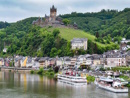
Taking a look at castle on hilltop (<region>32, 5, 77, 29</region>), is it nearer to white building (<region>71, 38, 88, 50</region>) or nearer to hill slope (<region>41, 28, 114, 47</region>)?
hill slope (<region>41, 28, 114, 47</region>)

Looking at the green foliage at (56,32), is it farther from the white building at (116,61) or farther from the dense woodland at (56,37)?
Result: the white building at (116,61)

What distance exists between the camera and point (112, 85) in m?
42.9

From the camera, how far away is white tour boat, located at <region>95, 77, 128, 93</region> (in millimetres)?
40250

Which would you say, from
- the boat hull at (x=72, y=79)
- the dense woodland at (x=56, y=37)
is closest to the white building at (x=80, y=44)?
the dense woodland at (x=56, y=37)

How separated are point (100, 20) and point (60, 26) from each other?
54686mm

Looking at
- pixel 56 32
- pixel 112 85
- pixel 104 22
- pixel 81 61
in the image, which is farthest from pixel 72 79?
pixel 104 22

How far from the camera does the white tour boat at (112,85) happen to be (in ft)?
132

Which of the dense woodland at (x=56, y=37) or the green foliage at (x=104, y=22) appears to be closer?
the dense woodland at (x=56, y=37)

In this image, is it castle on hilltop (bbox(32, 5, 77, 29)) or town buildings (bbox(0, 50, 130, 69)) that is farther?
castle on hilltop (bbox(32, 5, 77, 29))

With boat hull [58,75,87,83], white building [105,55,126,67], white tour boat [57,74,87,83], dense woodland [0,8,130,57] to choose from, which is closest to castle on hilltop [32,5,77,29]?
dense woodland [0,8,130,57]

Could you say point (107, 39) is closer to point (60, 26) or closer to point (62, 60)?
point (60, 26)

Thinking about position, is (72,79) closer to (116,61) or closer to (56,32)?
(116,61)

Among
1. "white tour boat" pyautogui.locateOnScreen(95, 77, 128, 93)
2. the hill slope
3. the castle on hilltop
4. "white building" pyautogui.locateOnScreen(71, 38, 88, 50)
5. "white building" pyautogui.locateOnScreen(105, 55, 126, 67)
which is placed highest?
the castle on hilltop

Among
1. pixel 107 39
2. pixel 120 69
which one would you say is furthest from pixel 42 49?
pixel 120 69
